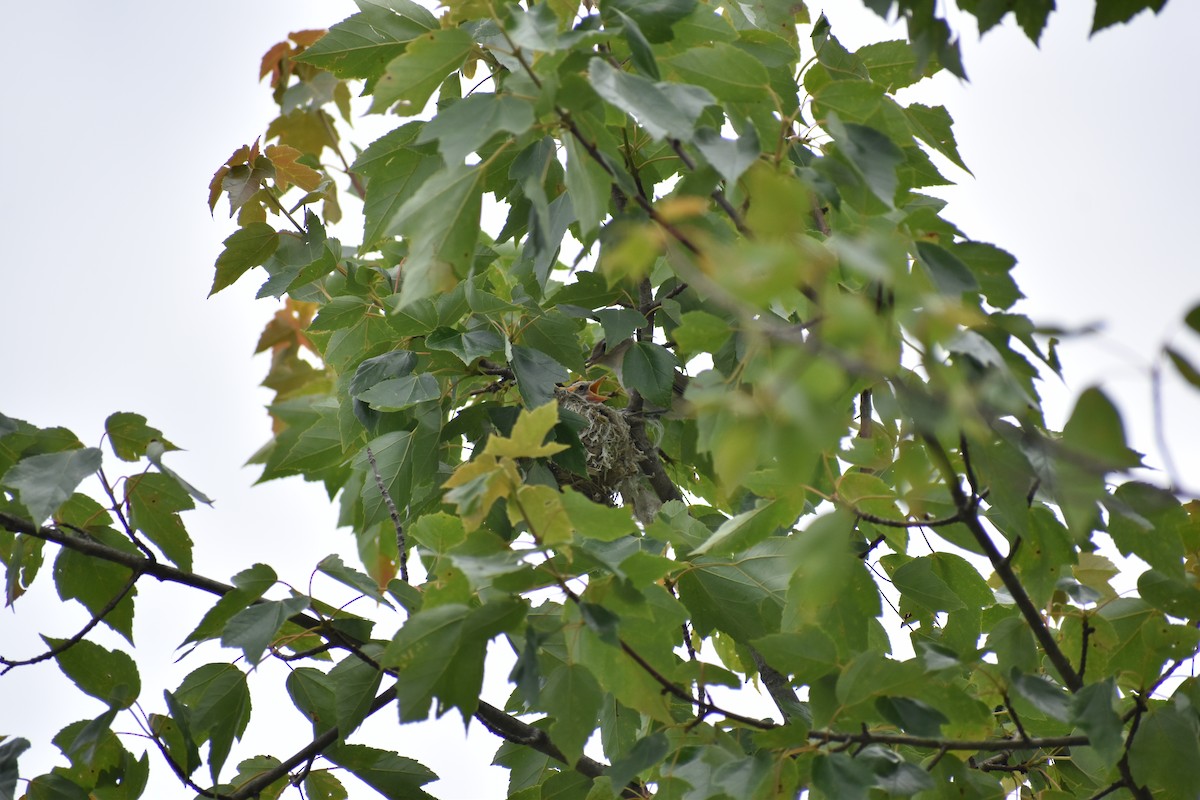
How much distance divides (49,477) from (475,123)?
25.8 inches

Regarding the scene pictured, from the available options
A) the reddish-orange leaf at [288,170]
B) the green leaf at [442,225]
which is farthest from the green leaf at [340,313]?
the green leaf at [442,225]

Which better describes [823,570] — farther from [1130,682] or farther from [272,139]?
[272,139]

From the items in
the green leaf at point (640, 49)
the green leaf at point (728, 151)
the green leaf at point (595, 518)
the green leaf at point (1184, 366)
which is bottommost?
the green leaf at point (1184, 366)

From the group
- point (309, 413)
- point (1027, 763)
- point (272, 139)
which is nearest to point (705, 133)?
point (1027, 763)

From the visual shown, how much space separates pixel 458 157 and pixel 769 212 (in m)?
0.36

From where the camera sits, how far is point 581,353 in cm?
158

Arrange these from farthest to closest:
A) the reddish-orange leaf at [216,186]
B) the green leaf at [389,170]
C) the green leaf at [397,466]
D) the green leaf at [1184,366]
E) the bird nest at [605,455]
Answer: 1. the bird nest at [605,455]
2. the reddish-orange leaf at [216,186]
3. the green leaf at [397,466]
4. the green leaf at [389,170]
5. the green leaf at [1184,366]

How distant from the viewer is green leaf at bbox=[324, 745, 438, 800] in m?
1.30

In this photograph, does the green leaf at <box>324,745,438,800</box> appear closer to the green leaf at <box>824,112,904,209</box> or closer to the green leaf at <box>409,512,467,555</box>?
the green leaf at <box>409,512,467,555</box>

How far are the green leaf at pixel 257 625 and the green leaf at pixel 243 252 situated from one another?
606mm

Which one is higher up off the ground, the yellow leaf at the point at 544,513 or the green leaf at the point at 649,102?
the green leaf at the point at 649,102

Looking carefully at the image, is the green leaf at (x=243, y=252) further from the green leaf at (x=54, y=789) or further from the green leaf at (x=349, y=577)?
the green leaf at (x=54, y=789)

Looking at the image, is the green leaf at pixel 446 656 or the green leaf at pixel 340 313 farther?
the green leaf at pixel 340 313

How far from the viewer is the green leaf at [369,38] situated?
1322 millimetres
